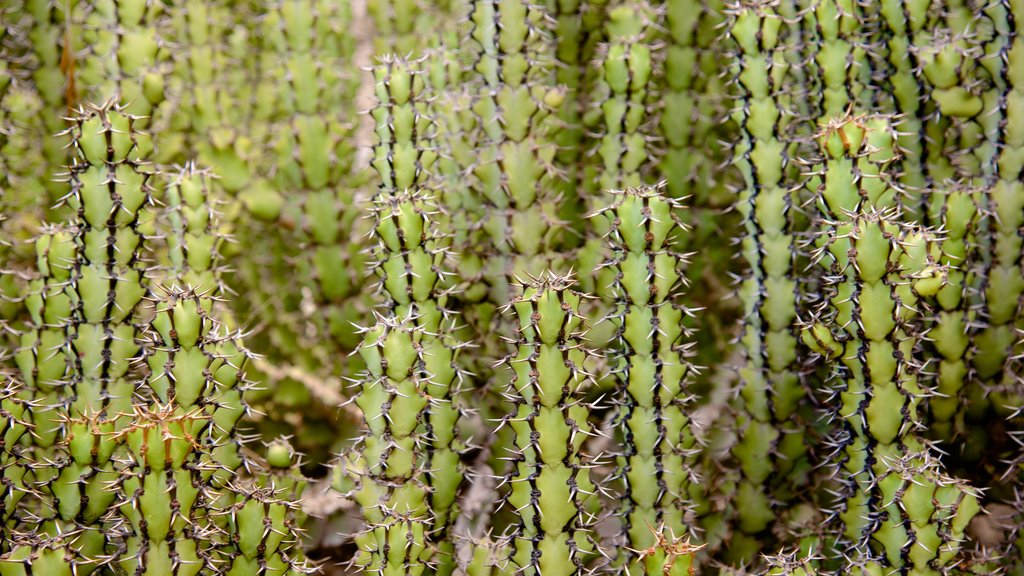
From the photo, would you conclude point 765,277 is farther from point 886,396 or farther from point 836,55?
point 836,55

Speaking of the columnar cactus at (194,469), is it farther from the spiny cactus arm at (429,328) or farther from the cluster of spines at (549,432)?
the cluster of spines at (549,432)

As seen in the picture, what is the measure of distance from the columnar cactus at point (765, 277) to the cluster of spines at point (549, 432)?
56cm

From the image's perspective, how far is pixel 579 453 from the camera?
1.98 meters

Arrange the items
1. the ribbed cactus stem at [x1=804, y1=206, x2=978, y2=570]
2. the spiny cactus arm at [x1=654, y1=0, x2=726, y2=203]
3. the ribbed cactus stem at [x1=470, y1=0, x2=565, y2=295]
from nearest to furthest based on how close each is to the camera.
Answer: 1. the ribbed cactus stem at [x1=804, y1=206, x2=978, y2=570]
2. the ribbed cactus stem at [x1=470, y1=0, x2=565, y2=295]
3. the spiny cactus arm at [x1=654, y1=0, x2=726, y2=203]

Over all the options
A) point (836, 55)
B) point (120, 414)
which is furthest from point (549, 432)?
point (836, 55)

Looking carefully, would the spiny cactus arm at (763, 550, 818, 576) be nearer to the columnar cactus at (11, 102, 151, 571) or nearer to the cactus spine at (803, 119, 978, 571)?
the cactus spine at (803, 119, 978, 571)

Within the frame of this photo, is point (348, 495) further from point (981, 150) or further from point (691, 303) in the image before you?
point (981, 150)

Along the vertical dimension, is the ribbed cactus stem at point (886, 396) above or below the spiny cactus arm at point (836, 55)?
below

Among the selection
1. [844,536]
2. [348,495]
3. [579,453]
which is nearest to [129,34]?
[348,495]

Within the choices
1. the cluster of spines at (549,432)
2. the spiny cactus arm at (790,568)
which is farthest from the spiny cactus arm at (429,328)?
the spiny cactus arm at (790,568)

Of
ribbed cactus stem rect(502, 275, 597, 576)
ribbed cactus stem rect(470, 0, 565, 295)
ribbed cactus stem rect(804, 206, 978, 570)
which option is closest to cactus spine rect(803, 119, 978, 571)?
ribbed cactus stem rect(804, 206, 978, 570)

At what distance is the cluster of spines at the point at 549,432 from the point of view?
1.87 meters

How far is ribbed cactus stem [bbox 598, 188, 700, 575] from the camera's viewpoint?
2023 mm

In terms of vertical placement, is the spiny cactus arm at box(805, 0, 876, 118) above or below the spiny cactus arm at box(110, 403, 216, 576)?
above
